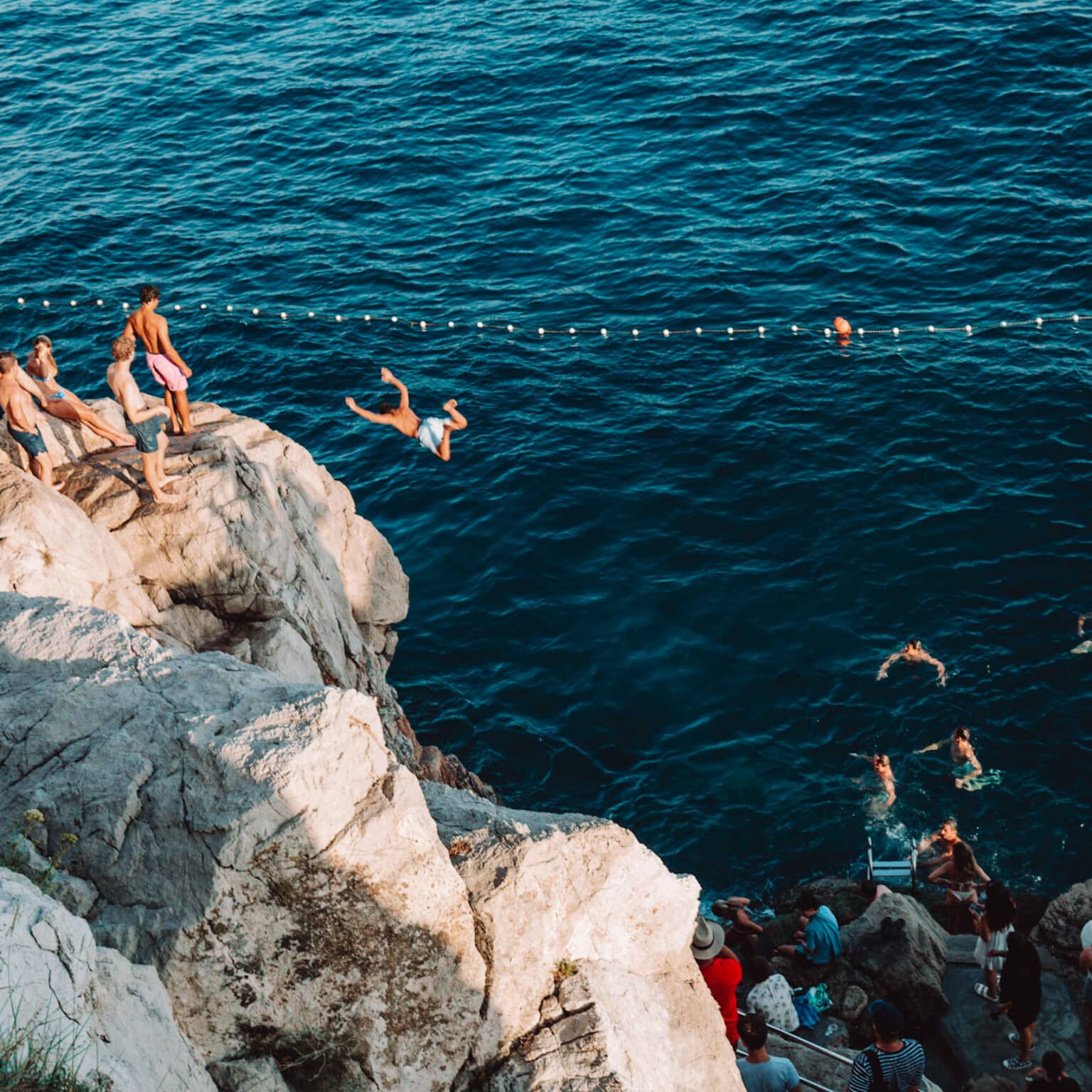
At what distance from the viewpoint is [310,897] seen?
860cm

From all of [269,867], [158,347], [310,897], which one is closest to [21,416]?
[158,347]

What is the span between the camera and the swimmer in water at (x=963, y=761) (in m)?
19.6

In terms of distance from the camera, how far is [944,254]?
3119 cm

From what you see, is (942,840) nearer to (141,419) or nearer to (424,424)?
(424,424)

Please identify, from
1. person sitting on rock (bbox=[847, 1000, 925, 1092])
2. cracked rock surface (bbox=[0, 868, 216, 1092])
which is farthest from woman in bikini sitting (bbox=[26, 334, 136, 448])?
person sitting on rock (bbox=[847, 1000, 925, 1092])

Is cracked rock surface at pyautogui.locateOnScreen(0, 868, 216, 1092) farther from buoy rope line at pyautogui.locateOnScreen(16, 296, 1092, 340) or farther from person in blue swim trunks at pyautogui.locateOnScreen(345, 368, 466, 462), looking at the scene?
buoy rope line at pyautogui.locateOnScreen(16, 296, 1092, 340)

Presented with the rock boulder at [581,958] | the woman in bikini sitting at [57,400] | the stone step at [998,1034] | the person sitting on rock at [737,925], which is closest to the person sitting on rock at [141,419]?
the woman in bikini sitting at [57,400]

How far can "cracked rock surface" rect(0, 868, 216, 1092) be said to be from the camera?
6289 millimetres

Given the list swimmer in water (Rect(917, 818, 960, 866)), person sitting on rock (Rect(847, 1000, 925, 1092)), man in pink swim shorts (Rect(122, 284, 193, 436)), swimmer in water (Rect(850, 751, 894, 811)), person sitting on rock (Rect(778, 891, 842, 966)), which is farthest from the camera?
swimmer in water (Rect(850, 751, 894, 811))

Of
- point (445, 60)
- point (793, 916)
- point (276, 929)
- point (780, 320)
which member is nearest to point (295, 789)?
point (276, 929)

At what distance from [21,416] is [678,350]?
61.0 feet

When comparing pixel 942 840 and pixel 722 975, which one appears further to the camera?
pixel 942 840

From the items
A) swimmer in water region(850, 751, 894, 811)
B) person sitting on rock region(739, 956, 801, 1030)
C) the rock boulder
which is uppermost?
the rock boulder

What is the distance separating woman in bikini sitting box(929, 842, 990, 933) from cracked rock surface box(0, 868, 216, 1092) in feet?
42.3
